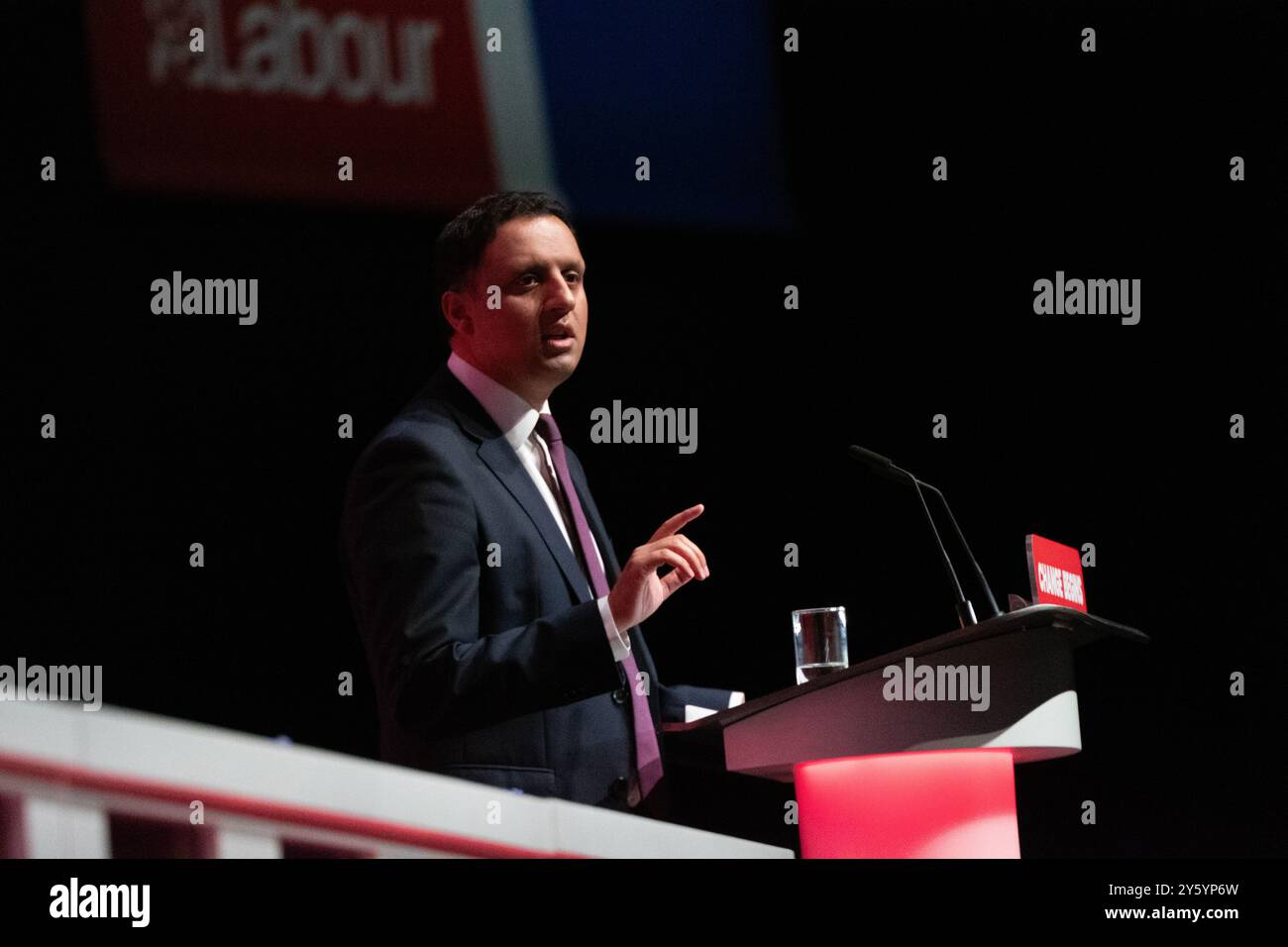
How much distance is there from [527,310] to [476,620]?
2.07ft

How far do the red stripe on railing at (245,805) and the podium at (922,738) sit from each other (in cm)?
113

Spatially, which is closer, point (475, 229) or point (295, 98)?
point (475, 229)

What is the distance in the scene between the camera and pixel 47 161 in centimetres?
281

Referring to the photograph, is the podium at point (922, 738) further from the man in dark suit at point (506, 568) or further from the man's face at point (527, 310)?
the man's face at point (527, 310)

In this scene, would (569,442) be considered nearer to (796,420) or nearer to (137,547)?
(796,420)

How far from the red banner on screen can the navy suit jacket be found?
834mm

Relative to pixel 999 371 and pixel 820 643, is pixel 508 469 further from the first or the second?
pixel 999 371

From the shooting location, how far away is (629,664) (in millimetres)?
2352

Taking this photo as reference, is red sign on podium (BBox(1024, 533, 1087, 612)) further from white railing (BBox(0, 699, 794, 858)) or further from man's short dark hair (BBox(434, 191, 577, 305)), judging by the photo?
white railing (BBox(0, 699, 794, 858))

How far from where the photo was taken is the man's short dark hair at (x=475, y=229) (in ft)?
8.25

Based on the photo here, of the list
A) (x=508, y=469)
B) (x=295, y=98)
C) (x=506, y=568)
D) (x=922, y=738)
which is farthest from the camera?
(x=295, y=98)

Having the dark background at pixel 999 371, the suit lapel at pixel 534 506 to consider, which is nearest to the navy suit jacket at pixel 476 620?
the suit lapel at pixel 534 506

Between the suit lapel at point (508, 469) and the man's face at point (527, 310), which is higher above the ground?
the man's face at point (527, 310)

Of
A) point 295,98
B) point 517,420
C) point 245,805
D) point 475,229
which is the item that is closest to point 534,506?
point 517,420
